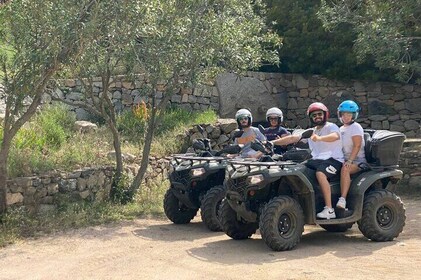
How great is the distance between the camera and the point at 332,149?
9562 millimetres

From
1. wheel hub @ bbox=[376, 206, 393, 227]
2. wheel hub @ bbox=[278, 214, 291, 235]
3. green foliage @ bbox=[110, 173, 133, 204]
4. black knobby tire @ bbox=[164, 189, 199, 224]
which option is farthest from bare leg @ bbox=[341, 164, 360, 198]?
green foliage @ bbox=[110, 173, 133, 204]

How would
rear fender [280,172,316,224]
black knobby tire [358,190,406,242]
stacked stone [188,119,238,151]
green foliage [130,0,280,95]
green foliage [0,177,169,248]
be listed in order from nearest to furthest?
rear fender [280,172,316,224], black knobby tire [358,190,406,242], green foliage [0,177,169,248], green foliage [130,0,280,95], stacked stone [188,119,238,151]

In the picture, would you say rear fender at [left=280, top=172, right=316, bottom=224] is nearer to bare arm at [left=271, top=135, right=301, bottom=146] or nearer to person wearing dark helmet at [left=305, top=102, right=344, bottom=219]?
person wearing dark helmet at [left=305, top=102, right=344, bottom=219]

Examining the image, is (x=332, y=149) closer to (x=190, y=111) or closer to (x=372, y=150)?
(x=372, y=150)

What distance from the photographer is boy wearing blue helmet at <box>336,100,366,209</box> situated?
948cm

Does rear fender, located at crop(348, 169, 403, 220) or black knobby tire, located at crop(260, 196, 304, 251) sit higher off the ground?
rear fender, located at crop(348, 169, 403, 220)

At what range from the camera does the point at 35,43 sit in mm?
10430

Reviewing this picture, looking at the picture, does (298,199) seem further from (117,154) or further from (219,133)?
(219,133)

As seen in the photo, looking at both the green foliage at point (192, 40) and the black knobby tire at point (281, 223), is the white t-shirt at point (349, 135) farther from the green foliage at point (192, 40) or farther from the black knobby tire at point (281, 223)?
the green foliage at point (192, 40)

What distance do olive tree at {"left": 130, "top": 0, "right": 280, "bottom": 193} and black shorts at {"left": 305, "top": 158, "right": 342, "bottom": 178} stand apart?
327 centimetres

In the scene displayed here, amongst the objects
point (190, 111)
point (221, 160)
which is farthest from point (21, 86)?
point (190, 111)

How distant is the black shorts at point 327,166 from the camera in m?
9.42

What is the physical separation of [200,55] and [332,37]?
7919 mm

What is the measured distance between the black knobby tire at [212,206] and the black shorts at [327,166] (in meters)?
1.56
